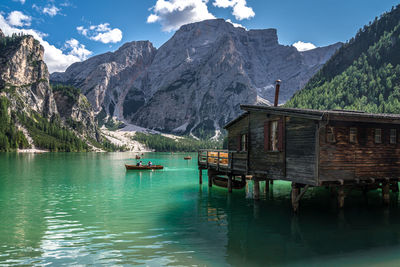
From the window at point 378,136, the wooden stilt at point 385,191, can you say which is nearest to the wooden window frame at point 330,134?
the window at point 378,136

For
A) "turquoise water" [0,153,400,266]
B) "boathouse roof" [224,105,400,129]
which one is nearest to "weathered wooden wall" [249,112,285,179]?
"boathouse roof" [224,105,400,129]

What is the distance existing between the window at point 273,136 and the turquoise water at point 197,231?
5463mm

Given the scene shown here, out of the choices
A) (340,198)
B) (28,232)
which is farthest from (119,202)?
(340,198)

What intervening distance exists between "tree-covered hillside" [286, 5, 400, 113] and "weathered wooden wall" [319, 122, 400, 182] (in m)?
128

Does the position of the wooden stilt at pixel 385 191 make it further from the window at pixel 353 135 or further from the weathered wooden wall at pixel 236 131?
the weathered wooden wall at pixel 236 131

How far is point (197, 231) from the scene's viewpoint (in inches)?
797

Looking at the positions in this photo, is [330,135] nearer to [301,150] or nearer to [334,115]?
[334,115]

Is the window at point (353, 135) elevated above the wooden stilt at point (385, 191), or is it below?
above

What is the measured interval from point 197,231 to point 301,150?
31.0 ft

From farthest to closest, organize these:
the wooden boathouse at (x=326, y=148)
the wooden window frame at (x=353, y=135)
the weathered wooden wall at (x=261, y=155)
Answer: the weathered wooden wall at (x=261, y=155)
the wooden window frame at (x=353, y=135)
the wooden boathouse at (x=326, y=148)

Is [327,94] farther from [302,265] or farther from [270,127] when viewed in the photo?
[302,265]

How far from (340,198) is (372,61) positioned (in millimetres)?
178204

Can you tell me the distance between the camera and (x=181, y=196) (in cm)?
3594

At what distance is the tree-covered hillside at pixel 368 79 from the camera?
15312cm
